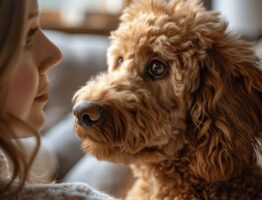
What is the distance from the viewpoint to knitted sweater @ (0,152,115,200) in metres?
0.83

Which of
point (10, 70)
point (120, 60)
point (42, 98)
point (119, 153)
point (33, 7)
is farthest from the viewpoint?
point (120, 60)

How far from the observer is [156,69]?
49.3 inches

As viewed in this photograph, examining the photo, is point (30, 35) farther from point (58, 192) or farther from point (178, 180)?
point (178, 180)

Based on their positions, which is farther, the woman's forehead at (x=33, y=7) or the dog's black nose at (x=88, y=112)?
the dog's black nose at (x=88, y=112)

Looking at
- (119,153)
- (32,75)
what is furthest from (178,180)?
(32,75)

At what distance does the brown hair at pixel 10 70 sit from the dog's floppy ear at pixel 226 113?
1.63 ft

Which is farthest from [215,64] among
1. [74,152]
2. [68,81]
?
[68,81]

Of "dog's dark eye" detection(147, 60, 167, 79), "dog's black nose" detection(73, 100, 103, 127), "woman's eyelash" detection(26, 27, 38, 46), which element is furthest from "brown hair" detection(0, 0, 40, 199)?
"dog's dark eye" detection(147, 60, 167, 79)

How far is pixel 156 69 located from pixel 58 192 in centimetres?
49

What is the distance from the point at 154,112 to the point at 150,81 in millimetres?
81

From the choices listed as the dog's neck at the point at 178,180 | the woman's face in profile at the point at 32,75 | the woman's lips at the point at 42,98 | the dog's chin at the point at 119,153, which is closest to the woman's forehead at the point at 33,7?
the woman's face in profile at the point at 32,75

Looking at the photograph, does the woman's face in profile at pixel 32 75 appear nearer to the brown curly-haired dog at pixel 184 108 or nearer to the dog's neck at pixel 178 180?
the brown curly-haired dog at pixel 184 108

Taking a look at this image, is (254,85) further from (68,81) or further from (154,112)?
(68,81)

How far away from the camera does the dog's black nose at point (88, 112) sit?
1143 millimetres
